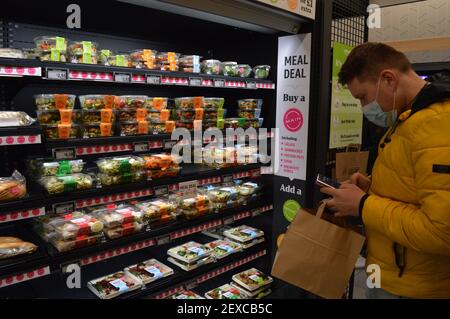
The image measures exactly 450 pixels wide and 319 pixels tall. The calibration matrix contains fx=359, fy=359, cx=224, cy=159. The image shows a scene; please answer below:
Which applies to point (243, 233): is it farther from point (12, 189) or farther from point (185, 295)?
point (12, 189)

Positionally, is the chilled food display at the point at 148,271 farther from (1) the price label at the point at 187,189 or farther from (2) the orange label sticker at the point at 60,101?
(2) the orange label sticker at the point at 60,101

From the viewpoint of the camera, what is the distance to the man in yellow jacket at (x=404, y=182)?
1.27 metres

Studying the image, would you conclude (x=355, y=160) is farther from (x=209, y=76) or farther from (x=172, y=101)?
(x=172, y=101)

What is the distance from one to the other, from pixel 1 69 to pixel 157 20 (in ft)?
4.64

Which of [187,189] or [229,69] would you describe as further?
[229,69]

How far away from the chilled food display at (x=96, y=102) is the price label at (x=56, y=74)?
35 centimetres

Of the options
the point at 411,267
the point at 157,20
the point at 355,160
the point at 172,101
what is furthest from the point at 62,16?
the point at 411,267

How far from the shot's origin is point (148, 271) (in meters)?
2.80

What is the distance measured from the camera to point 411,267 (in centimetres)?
150

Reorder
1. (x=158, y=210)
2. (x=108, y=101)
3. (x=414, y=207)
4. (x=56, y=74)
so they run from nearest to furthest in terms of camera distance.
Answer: (x=414, y=207) → (x=56, y=74) → (x=108, y=101) → (x=158, y=210)

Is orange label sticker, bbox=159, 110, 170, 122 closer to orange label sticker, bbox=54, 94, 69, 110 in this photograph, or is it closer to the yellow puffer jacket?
orange label sticker, bbox=54, 94, 69, 110

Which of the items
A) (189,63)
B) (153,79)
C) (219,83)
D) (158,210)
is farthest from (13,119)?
(219,83)

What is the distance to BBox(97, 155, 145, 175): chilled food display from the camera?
2395 mm

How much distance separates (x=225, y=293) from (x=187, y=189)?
99cm
